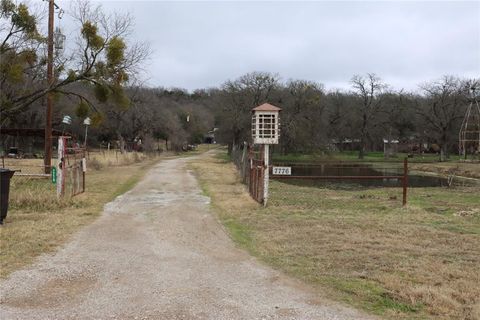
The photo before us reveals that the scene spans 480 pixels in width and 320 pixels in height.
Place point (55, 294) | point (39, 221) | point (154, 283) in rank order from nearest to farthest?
1. point (55, 294)
2. point (154, 283)
3. point (39, 221)

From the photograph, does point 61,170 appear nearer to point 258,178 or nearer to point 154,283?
point 258,178

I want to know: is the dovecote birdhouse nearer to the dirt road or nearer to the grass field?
the grass field

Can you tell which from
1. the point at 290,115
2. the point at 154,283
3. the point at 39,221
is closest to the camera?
the point at 154,283

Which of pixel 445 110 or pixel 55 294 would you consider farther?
pixel 445 110

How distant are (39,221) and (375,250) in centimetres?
626

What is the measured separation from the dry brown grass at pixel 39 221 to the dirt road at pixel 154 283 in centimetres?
30

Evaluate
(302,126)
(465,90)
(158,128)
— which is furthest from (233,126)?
(465,90)

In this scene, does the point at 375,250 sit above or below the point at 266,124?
below

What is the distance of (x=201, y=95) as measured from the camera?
12256 cm

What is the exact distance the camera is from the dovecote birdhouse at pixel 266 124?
42.6 feet

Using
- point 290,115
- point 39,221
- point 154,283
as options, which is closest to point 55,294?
point 154,283

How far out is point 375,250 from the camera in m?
7.66

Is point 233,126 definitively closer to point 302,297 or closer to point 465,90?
point 465,90

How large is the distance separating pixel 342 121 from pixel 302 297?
219 ft
